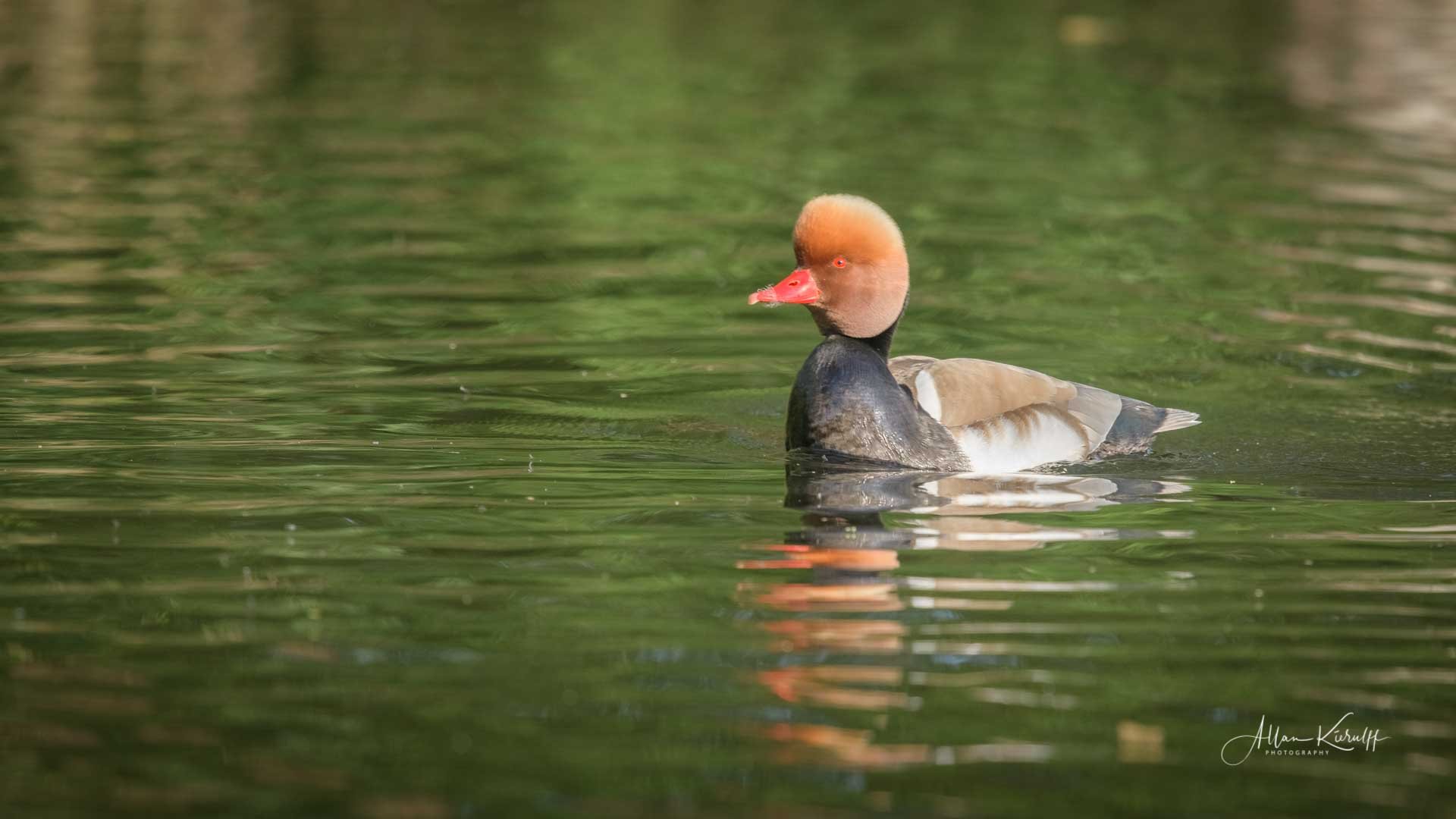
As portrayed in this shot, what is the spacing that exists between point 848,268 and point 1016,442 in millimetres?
1132

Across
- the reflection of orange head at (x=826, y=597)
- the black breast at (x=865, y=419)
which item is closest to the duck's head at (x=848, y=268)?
the black breast at (x=865, y=419)

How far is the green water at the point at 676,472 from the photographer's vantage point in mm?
5547

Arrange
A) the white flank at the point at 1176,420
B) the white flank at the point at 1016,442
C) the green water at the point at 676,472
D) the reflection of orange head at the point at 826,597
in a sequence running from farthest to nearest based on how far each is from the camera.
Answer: the white flank at the point at 1176,420
the white flank at the point at 1016,442
the reflection of orange head at the point at 826,597
the green water at the point at 676,472

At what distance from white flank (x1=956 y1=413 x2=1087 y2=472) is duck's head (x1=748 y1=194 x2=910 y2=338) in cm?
66

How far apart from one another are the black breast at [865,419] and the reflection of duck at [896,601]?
0.42 ft

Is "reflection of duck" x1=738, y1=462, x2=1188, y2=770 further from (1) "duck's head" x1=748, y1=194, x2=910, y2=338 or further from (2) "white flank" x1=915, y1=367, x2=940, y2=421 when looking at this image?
(1) "duck's head" x1=748, y1=194, x2=910, y2=338

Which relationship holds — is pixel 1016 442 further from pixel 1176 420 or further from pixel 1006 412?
pixel 1176 420

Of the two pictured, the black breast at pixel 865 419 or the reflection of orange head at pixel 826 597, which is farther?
the black breast at pixel 865 419

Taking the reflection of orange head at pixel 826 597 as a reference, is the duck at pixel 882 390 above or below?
above

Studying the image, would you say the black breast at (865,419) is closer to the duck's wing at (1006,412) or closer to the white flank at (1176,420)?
the duck's wing at (1006,412)

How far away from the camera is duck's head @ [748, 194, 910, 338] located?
29.3 feet

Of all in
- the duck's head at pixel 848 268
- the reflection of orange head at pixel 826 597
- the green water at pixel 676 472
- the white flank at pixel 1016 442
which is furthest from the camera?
the white flank at pixel 1016 442

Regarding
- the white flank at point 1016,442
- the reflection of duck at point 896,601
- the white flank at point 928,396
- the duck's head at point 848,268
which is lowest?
the reflection of duck at point 896,601

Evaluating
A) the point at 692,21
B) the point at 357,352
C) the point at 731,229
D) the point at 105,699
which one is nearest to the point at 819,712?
the point at 105,699
